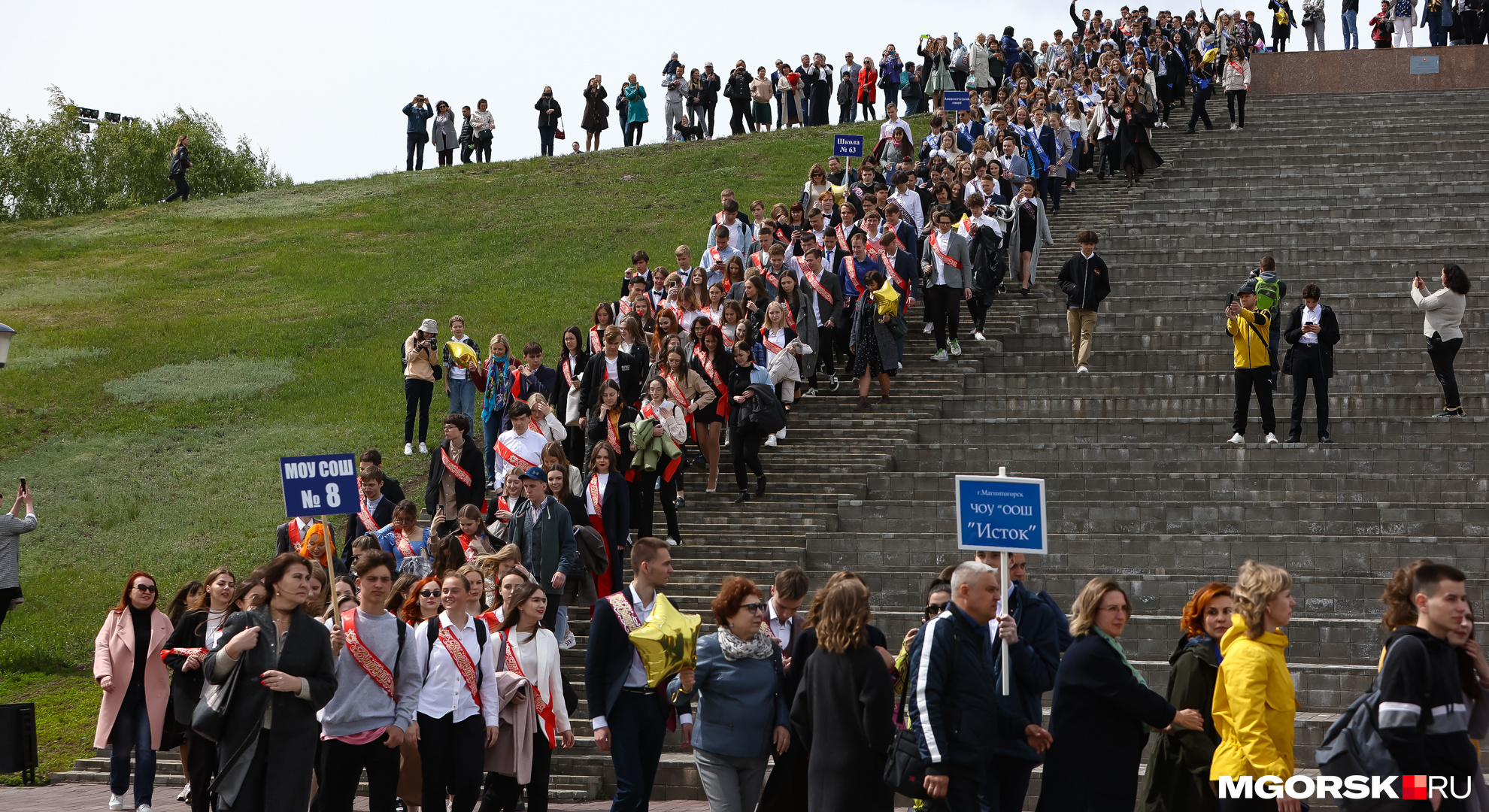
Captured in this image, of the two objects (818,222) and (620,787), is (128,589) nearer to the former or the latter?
(620,787)

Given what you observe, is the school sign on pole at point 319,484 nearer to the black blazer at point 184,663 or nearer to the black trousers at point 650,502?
the black blazer at point 184,663

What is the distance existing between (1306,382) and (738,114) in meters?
27.3

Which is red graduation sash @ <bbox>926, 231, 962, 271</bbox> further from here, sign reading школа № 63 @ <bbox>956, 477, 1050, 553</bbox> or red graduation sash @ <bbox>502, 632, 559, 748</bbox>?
red graduation sash @ <bbox>502, 632, 559, 748</bbox>

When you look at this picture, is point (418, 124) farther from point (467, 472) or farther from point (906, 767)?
point (906, 767)

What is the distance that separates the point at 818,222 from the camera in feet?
66.5

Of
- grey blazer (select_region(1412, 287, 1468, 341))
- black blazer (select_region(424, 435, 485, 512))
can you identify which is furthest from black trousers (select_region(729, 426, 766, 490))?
grey blazer (select_region(1412, 287, 1468, 341))

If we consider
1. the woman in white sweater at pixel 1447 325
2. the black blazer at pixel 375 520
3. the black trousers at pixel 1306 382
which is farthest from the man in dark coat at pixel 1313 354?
the black blazer at pixel 375 520

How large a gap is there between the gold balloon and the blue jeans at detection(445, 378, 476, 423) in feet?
37.0

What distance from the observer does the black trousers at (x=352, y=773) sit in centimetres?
838

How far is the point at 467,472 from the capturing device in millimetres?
14781

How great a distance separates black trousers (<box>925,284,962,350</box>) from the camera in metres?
19.1

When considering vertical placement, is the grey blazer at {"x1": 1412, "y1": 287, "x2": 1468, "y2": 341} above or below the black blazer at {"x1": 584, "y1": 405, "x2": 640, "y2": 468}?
above

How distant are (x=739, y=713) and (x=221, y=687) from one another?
103 inches

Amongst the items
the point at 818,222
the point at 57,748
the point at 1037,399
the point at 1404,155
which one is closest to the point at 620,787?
the point at 57,748
